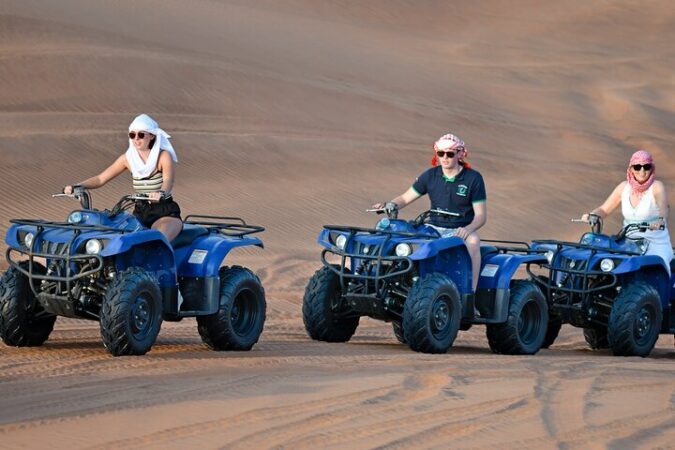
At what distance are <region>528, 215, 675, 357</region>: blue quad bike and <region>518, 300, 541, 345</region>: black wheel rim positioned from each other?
0.35 meters

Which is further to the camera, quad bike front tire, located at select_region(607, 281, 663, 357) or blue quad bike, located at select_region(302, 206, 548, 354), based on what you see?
quad bike front tire, located at select_region(607, 281, 663, 357)

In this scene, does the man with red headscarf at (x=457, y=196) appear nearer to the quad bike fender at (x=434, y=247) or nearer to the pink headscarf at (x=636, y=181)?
the quad bike fender at (x=434, y=247)

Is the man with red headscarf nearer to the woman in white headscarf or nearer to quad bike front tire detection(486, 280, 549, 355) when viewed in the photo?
quad bike front tire detection(486, 280, 549, 355)

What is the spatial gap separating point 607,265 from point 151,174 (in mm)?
4317

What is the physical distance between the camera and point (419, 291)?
1223 centimetres

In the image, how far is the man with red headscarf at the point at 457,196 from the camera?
42.1 ft

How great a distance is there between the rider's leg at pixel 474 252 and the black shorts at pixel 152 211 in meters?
2.54

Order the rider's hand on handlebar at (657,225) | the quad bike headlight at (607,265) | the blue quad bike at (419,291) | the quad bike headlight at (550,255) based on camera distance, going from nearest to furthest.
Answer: the blue quad bike at (419,291) → the quad bike headlight at (607,265) → the rider's hand on handlebar at (657,225) → the quad bike headlight at (550,255)

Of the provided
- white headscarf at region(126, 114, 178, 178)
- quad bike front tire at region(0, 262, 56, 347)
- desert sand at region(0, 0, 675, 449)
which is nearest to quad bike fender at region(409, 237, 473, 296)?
desert sand at region(0, 0, 675, 449)

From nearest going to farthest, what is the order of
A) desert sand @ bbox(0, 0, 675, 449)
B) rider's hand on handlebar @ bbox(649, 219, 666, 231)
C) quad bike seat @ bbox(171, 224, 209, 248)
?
desert sand @ bbox(0, 0, 675, 449) < quad bike seat @ bbox(171, 224, 209, 248) < rider's hand on handlebar @ bbox(649, 219, 666, 231)

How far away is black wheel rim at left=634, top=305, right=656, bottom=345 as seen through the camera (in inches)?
547

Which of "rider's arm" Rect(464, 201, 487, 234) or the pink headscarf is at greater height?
the pink headscarf

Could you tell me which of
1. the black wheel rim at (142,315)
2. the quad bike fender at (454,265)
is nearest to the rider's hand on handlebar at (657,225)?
the quad bike fender at (454,265)

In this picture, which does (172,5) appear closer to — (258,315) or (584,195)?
(584,195)
